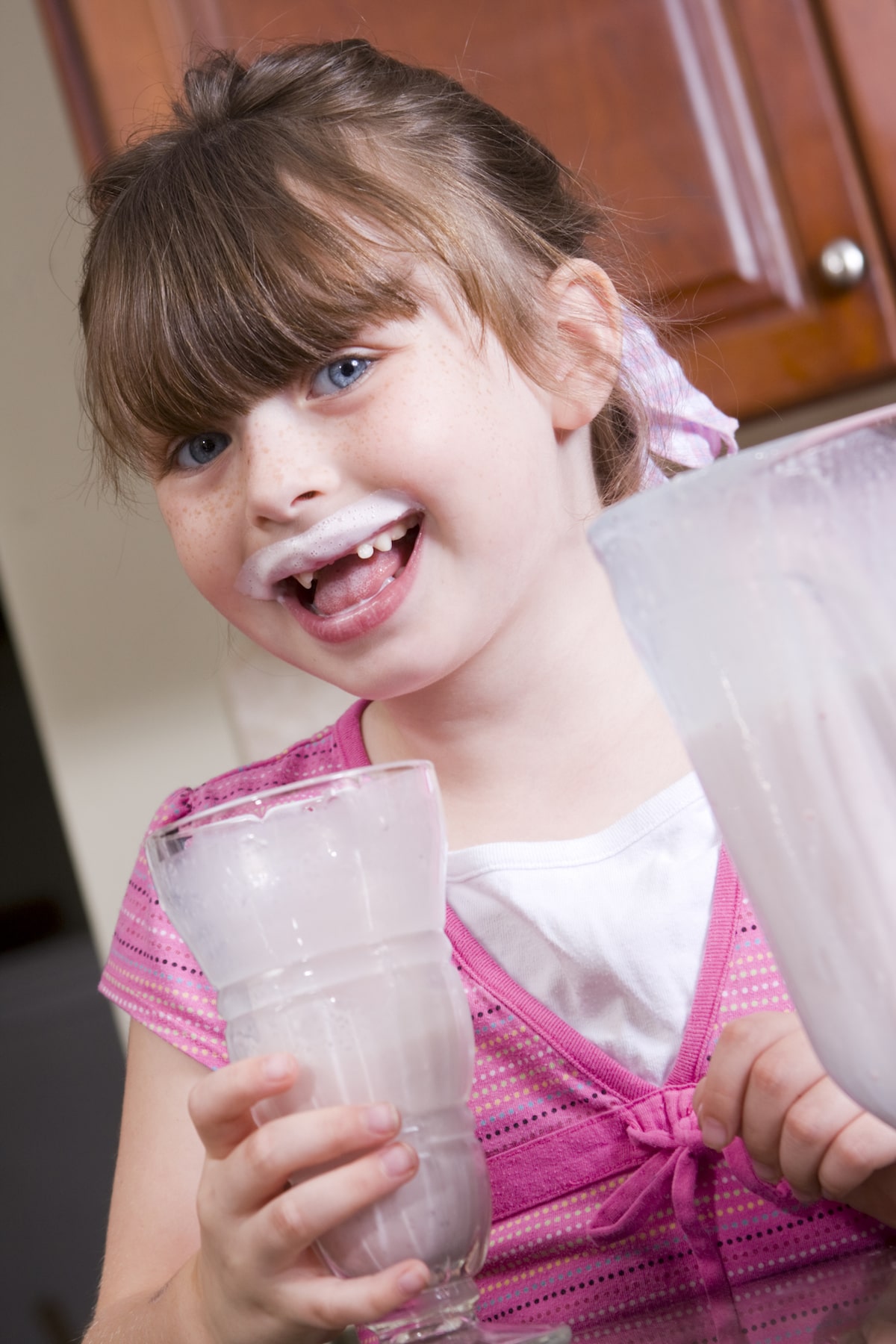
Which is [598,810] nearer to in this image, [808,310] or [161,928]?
[161,928]

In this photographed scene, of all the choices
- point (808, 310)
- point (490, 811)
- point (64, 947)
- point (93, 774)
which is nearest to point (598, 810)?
point (490, 811)

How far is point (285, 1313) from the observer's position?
508mm

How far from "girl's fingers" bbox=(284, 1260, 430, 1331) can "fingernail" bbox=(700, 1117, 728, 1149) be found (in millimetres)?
139

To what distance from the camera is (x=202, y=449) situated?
833 millimetres

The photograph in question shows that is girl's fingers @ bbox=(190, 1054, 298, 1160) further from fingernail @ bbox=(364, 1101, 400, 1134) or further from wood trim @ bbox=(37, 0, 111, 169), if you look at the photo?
wood trim @ bbox=(37, 0, 111, 169)

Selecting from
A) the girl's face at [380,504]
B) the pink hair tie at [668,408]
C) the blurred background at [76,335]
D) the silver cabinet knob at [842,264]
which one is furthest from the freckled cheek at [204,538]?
the silver cabinet knob at [842,264]

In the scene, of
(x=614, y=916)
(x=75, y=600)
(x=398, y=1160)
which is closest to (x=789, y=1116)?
(x=398, y=1160)

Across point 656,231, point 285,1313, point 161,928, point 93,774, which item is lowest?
point 93,774

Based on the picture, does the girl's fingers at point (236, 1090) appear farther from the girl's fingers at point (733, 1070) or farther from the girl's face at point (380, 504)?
the girl's face at point (380, 504)

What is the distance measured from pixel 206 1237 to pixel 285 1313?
4cm

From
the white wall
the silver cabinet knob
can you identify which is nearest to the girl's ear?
the silver cabinet knob

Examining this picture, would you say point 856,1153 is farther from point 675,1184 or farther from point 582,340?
point 582,340

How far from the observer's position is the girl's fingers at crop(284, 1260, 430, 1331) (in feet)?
1.54

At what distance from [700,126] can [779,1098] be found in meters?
1.01
